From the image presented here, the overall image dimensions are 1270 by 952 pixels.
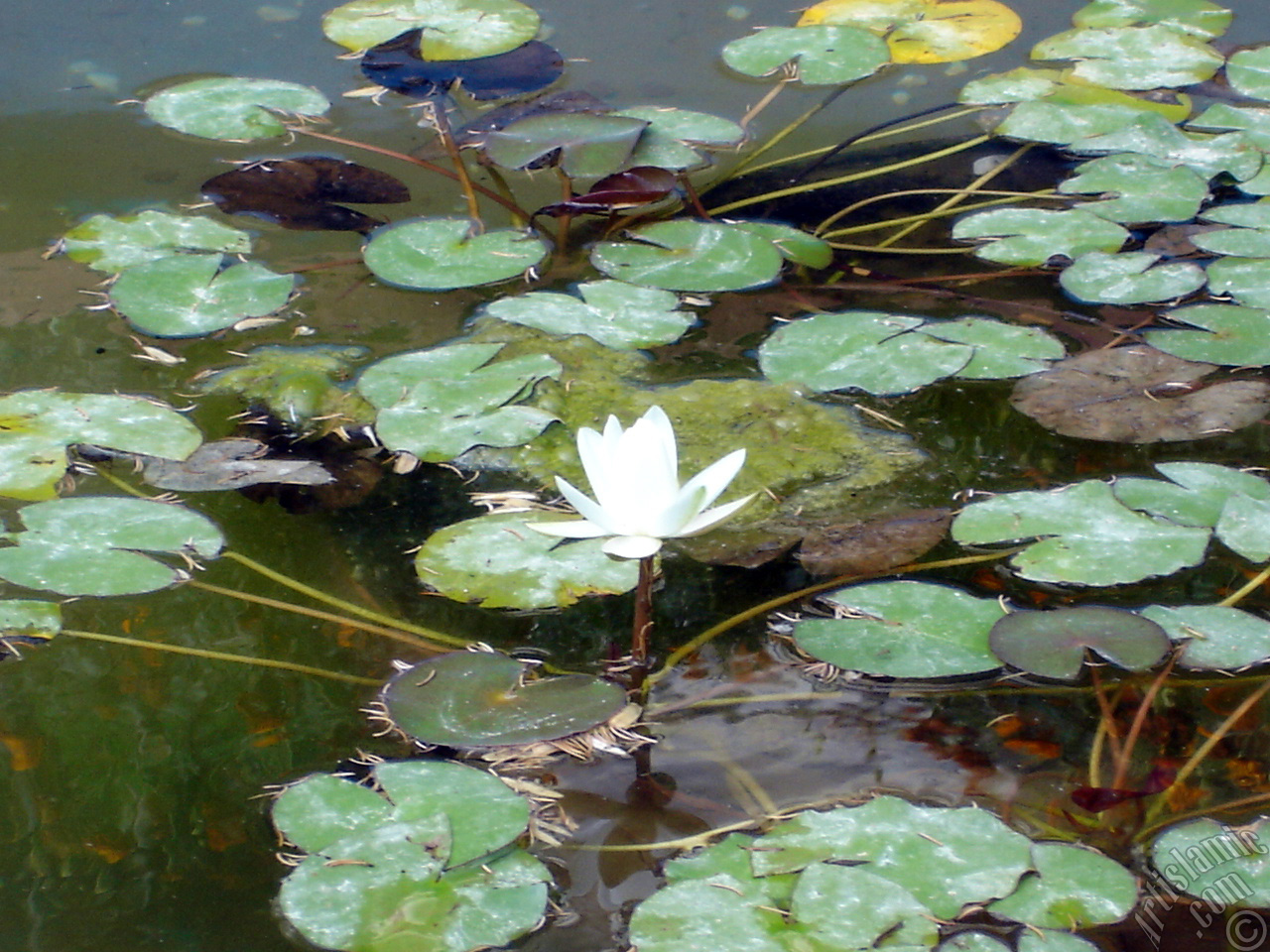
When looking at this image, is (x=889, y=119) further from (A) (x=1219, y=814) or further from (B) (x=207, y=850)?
(B) (x=207, y=850)

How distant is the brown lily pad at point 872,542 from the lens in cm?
168

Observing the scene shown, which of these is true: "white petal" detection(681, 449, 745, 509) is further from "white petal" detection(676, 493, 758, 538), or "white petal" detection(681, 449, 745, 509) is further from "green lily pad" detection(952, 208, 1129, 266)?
"green lily pad" detection(952, 208, 1129, 266)

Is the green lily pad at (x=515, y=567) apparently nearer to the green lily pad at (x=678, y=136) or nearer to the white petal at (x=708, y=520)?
the white petal at (x=708, y=520)

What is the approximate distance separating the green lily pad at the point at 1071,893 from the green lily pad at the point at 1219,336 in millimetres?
1217

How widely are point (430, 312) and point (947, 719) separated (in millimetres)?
1314

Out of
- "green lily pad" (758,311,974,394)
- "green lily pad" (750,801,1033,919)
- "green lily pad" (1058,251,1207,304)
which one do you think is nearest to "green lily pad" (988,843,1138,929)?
"green lily pad" (750,801,1033,919)

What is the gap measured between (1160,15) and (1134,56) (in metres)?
0.31

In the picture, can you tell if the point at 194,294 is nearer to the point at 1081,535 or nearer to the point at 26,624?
the point at 26,624

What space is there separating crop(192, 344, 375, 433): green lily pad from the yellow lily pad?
191 cm

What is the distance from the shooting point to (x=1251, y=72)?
302cm

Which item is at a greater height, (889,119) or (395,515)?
(889,119)

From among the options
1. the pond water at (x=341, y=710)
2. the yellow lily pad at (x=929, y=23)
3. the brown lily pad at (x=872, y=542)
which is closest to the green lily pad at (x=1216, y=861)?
the pond water at (x=341, y=710)

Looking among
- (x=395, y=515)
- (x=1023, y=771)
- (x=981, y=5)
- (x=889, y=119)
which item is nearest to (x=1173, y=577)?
(x=1023, y=771)

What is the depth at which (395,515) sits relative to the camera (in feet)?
5.90
